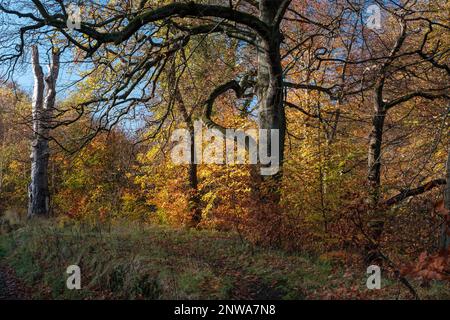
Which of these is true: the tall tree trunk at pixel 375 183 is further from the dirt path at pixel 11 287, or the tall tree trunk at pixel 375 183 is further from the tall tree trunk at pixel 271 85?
the dirt path at pixel 11 287

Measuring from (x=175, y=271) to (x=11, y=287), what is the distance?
333 cm

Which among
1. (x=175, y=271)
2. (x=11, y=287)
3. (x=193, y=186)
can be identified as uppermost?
(x=193, y=186)

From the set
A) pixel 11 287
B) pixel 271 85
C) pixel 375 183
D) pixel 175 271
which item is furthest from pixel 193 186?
pixel 175 271

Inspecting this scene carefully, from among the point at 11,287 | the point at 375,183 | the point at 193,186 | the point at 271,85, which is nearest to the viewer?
the point at 11,287

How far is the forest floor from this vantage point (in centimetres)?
590

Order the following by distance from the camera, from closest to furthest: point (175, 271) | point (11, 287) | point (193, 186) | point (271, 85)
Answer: point (175, 271)
point (11, 287)
point (271, 85)
point (193, 186)

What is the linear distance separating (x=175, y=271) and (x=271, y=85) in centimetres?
444

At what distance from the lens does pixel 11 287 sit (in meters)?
7.61

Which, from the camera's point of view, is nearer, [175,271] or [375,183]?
[175,271]

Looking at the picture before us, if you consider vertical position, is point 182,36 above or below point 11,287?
above

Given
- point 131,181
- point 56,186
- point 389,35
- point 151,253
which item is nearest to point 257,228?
point 151,253

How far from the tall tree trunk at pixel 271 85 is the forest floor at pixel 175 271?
174 centimetres

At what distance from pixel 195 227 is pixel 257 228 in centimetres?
495

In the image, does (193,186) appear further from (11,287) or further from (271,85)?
(11,287)
